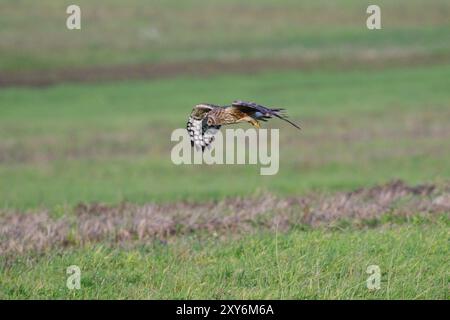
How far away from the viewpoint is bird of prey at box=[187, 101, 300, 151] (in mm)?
9289

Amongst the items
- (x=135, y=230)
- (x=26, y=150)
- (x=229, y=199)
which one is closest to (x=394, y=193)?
(x=229, y=199)

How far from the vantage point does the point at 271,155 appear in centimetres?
2572

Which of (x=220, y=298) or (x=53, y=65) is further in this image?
(x=53, y=65)

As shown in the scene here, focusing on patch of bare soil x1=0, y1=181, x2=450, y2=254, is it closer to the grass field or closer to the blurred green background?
the grass field

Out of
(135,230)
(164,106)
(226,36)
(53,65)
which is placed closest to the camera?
(135,230)

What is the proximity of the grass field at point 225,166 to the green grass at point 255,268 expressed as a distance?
2 centimetres

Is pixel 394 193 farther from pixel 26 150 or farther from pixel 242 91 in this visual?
pixel 242 91

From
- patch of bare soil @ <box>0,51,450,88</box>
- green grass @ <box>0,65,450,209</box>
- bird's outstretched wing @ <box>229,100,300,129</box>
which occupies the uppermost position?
bird's outstretched wing @ <box>229,100,300,129</box>

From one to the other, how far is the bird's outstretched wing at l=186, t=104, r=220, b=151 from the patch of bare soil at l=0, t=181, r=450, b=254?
1.01 metres

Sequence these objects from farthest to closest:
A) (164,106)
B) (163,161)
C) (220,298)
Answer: (164,106), (163,161), (220,298)

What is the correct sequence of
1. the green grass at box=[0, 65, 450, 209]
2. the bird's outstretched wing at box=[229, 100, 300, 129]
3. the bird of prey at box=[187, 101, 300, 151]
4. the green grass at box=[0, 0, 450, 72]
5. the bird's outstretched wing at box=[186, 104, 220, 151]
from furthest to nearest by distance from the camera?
the green grass at box=[0, 0, 450, 72], the green grass at box=[0, 65, 450, 209], the bird's outstretched wing at box=[186, 104, 220, 151], the bird of prey at box=[187, 101, 300, 151], the bird's outstretched wing at box=[229, 100, 300, 129]

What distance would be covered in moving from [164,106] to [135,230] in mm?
23452

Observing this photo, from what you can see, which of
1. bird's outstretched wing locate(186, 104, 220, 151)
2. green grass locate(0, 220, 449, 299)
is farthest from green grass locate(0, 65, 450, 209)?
green grass locate(0, 220, 449, 299)

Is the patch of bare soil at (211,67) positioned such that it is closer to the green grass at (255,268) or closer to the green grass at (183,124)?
the green grass at (183,124)
